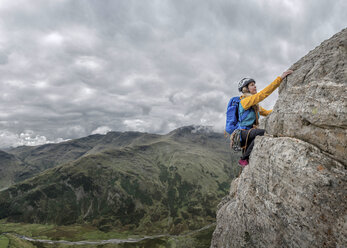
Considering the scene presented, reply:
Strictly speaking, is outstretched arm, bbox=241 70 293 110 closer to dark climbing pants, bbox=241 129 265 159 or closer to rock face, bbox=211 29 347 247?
rock face, bbox=211 29 347 247

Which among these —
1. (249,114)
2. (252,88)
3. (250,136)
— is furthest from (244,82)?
(250,136)

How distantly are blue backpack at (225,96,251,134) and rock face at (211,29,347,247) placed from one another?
1.71m

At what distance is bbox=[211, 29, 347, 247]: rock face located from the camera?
23.6ft

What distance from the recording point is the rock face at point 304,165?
7.20 meters

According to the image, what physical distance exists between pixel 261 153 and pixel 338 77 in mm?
5567

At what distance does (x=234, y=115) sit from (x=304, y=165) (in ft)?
18.2

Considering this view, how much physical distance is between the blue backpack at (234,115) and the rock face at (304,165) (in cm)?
171

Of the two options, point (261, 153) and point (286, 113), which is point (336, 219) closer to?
point (261, 153)

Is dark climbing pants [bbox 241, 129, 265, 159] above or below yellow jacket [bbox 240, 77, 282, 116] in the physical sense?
below

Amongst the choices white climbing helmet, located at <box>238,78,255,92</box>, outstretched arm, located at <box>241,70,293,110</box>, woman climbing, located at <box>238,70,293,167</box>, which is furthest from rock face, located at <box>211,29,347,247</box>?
white climbing helmet, located at <box>238,78,255,92</box>

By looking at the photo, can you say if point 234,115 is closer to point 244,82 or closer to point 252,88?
point 252,88

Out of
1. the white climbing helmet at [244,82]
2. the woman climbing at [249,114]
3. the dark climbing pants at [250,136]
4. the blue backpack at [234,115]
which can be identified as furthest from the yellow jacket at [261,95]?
the dark climbing pants at [250,136]

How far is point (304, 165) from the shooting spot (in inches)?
314

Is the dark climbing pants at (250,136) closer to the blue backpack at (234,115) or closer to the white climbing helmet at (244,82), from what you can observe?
the blue backpack at (234,115)
